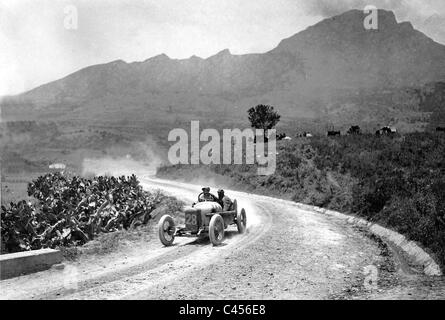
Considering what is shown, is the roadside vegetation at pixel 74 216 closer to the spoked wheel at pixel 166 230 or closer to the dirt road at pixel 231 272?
the dirt road at pixel 231 272

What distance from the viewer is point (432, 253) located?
37.8ft

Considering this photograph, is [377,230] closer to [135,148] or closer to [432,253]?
[432,253]

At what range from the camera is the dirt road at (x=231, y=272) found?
320 inches

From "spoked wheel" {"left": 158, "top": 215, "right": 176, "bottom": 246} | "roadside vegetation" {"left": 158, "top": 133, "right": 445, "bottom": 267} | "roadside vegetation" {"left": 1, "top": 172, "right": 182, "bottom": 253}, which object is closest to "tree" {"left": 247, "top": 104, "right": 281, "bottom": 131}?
"roadside vegetation" {"left": 158, "top": 133, "right": 445, "bottom": 267}

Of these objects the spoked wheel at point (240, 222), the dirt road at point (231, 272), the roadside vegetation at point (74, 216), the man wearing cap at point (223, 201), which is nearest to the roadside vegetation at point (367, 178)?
the dirt road at point (231, 272)

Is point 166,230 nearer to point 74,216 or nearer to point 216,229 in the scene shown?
point 216,229

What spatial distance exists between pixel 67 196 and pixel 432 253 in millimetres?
18664

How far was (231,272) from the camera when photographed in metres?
9.67

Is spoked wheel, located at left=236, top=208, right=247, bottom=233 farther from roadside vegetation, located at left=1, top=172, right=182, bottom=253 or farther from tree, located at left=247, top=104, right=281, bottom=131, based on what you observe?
tree, located at left=247, top=104, right=281, bottom=131

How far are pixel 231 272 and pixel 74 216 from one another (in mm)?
8791

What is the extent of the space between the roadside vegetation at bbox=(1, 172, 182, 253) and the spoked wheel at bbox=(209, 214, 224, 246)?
4813mm

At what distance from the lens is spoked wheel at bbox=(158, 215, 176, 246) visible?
13188 millimetres

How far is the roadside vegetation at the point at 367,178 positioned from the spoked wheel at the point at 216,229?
20.6 ft

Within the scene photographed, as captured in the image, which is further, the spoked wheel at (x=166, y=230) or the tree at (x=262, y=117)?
the tree at (x=262, y=117)
